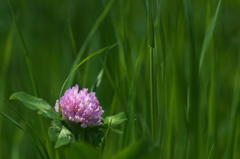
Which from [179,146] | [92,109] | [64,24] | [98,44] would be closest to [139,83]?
[98,44]

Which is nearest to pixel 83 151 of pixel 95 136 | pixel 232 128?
pixel 95 136

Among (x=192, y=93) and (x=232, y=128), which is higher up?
(x=192, y=93)

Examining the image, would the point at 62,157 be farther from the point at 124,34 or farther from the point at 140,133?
the point at 124,34

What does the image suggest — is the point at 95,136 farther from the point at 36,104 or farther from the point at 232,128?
the point at 232,128

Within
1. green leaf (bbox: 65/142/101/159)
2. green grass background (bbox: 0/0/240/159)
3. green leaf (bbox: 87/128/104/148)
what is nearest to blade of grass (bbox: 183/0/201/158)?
green grass background (bbox: 0/0/240/159)

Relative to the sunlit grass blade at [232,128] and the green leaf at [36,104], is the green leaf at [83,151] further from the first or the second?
the sunlit grass blade at [232,128]

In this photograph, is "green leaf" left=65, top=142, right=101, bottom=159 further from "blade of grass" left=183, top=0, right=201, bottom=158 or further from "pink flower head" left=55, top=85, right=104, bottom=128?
"blade of grass" left=183, top=0, right=201, bottom=158
